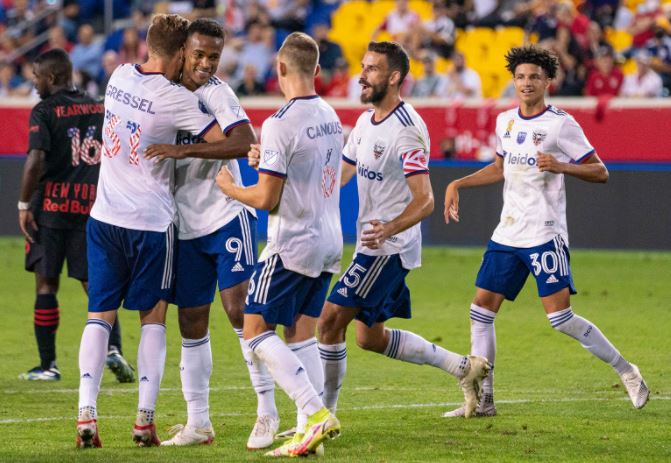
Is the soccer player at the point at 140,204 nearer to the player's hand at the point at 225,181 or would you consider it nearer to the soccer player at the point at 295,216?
the player's hand at the point at 225,181

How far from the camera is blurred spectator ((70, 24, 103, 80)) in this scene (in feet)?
74.0

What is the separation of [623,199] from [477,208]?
6.50ft

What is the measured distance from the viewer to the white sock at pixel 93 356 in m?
6.46

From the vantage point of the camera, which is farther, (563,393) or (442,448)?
(563,393)

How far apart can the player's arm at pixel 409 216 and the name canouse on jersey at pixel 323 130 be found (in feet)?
1.72

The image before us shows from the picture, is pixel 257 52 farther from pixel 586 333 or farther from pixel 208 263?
pixel 208 263

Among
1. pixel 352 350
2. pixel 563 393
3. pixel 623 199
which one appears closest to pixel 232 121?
pixel 563 393

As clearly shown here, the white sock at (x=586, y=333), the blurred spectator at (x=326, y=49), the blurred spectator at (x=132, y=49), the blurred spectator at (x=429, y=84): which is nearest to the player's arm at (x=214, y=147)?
the white sock at (x=586, y=333)

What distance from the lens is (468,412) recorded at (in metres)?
7.48

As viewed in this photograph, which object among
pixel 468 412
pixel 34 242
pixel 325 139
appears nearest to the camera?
pixel 325 139

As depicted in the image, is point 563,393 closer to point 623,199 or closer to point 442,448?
point 442,448

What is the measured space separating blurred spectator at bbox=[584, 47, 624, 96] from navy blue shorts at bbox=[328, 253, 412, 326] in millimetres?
11952

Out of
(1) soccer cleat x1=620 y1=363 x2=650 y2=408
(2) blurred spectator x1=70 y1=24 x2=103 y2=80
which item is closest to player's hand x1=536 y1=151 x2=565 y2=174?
(1) soccer cleat x1=620 y1=363 x2=650 y2=408

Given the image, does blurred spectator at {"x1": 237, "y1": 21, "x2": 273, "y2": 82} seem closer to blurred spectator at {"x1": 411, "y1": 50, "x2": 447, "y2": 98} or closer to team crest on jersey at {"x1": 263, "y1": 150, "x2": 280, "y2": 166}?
blurred spectator at {"x1": 411, "y1": 50, "x2": 447, "y2": 98}
